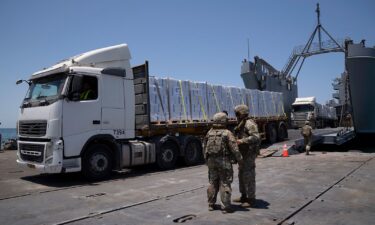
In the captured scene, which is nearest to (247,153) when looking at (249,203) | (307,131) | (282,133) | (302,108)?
(249,203)

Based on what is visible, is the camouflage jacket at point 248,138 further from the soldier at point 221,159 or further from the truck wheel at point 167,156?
the truck wheel at point 167,156

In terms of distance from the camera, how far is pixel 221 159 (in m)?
5.44

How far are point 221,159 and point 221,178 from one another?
312mm

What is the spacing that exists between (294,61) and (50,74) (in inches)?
1246

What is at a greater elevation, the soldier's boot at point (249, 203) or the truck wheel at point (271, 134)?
the truck wheel at point (271, 134)

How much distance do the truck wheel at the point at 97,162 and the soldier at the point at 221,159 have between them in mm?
4526

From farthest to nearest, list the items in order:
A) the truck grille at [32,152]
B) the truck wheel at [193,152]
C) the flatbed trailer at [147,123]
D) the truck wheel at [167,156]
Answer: the truck wheel at [193,152], the truck wheel at [167,156], the flatbed trailer at [147,123], the truck grille at [32,152]

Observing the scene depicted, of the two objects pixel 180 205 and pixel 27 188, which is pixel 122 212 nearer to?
pixel 180 205

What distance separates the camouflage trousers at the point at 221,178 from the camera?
17.5 ft

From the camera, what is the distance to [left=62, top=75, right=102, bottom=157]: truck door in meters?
8.52

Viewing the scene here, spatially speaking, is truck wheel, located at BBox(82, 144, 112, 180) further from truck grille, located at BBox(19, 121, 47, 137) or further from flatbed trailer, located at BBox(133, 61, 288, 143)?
flatbed trailer, located at BBox(133, 61, 288, 143)

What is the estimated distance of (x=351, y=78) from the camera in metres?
15.7

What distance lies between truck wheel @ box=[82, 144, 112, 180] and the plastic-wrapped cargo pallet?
2.15m

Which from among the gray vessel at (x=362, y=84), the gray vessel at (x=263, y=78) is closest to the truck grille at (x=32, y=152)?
the gray vessel at (x=362, y=84)
